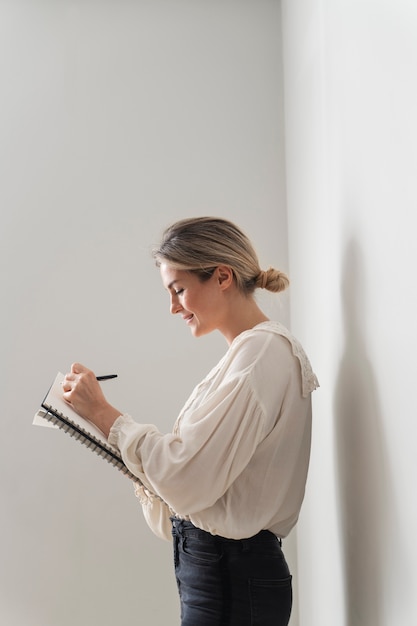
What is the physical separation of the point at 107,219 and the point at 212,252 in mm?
1134

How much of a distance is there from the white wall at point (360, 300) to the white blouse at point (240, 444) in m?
0.12

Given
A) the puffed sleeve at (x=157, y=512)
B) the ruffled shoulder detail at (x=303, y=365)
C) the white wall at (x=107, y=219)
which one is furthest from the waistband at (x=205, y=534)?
the white wall at (x=107, y=219)

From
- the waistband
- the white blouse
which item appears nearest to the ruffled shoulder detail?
the white blouse

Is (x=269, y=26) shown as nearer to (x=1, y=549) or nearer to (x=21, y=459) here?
(x=21, y=459)

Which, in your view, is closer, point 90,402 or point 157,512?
point 90,402

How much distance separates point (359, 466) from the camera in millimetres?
1421

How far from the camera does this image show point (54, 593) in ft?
7.87

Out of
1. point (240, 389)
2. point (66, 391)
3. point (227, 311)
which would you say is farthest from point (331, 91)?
point (66, 391)

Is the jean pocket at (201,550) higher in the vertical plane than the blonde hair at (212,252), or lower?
lower

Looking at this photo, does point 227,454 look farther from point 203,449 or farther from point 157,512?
point 157,512

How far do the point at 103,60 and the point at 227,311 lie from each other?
4.76 feet

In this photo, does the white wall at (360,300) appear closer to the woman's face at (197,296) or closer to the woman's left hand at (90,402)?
the woman's face at (197,296)

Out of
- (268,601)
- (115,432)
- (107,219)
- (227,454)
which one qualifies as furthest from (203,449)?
(107,219)

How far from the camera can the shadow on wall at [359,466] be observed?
127 cm
